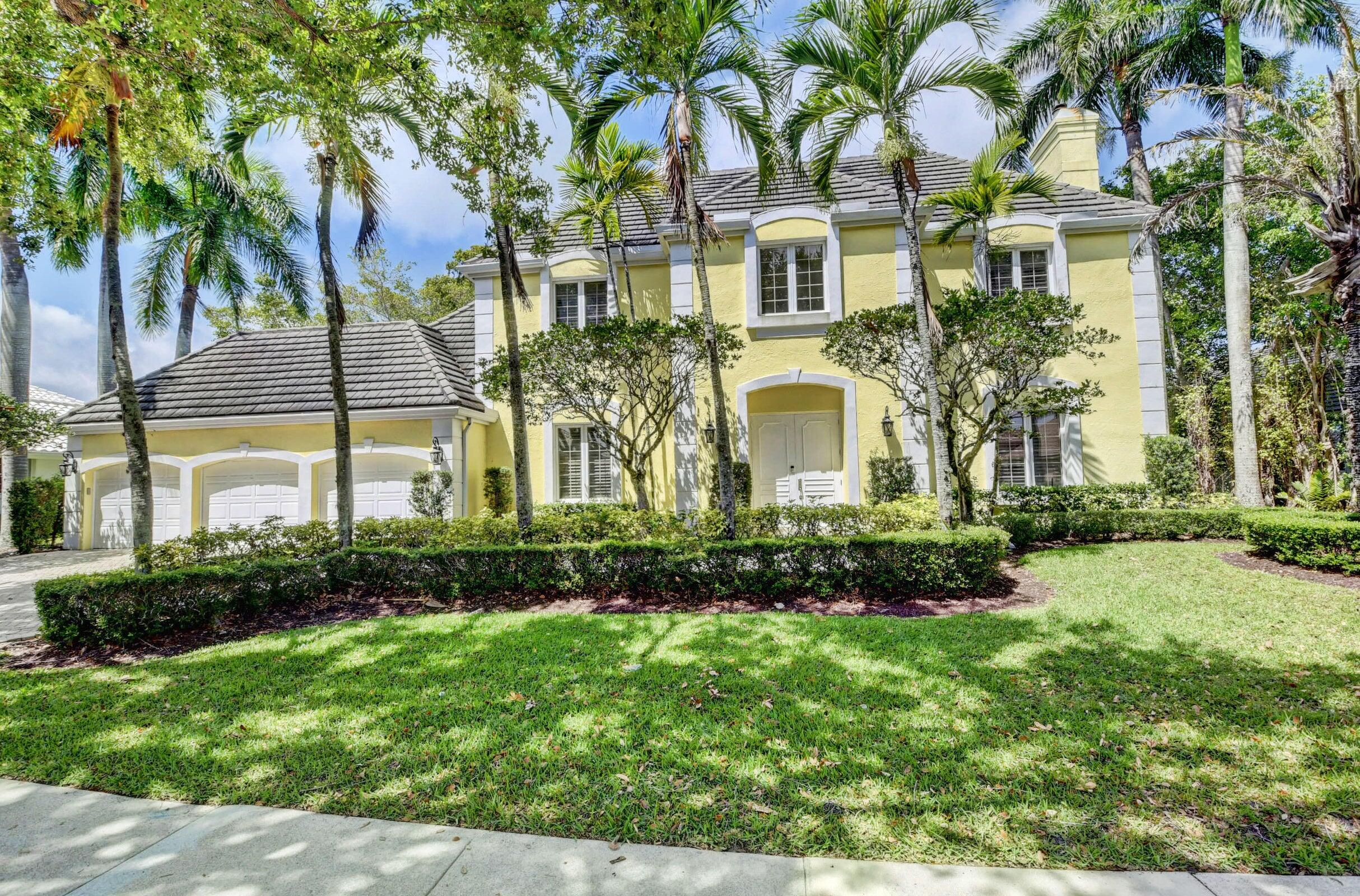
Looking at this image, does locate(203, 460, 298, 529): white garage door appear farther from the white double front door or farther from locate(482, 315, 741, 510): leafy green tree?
the white double front door

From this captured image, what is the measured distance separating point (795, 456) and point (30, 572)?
640 inches

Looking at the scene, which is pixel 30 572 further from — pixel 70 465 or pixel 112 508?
pixel 70 465

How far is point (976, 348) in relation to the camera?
9.15 metres

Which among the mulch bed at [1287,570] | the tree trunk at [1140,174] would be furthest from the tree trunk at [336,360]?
the tree trunk at [1140,174]

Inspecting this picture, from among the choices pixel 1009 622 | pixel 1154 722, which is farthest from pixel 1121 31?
pixel 1154 722

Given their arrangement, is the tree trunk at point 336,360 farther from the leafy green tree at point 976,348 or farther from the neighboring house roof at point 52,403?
the neighboring house roof at point 52,403

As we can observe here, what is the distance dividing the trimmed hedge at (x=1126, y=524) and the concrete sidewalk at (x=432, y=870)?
853 centimetres

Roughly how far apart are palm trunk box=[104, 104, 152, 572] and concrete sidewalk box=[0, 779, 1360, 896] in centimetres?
515

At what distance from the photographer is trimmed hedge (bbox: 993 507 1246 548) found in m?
10.2

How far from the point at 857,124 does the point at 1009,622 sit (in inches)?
290

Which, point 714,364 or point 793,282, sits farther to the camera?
point 793,282

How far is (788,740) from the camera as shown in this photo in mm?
3730

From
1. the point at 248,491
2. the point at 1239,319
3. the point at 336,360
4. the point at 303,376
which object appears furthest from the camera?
the point at 303,376

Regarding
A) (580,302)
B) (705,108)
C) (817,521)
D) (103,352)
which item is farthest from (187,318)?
(817,521)
